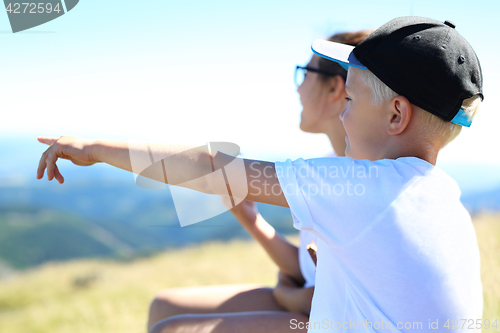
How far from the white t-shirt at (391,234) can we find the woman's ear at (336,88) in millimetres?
1101

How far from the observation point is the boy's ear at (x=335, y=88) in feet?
6.55

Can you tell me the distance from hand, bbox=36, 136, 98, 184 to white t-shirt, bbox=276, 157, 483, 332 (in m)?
0.60

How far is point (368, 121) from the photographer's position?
44.0 inches

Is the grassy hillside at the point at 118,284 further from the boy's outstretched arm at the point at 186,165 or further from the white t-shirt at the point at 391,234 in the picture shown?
the boy's outstretched arm at the point at 186,165

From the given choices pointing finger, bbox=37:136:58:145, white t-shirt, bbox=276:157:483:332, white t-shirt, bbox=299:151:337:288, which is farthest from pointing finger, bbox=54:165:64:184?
white t-shirt, bbox=299:151:337:288

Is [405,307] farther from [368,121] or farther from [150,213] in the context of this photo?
[150,213]

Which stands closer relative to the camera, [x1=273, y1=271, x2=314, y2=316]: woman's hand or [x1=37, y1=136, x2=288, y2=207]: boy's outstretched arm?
[x1=37, y1=136, x2=288, y2=207]: boy's outstretched arm

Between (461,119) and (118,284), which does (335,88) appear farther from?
(118,284)

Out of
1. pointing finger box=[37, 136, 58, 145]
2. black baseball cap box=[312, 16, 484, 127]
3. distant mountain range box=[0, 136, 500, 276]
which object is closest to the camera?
black baseball cap box=[312, 16, 484, 127]

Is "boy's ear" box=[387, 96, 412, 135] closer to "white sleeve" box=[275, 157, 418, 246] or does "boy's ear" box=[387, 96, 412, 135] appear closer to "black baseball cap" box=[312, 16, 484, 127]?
"black baseball cap" box=[312, 16, 484, 127]

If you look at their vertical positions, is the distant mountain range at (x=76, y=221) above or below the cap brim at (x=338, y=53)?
below

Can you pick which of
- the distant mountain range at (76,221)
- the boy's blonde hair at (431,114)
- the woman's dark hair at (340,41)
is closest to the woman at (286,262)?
the woman's dark hair at (340,41)

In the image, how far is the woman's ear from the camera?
6.55 feet

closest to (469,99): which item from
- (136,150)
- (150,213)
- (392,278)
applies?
(392,278)
